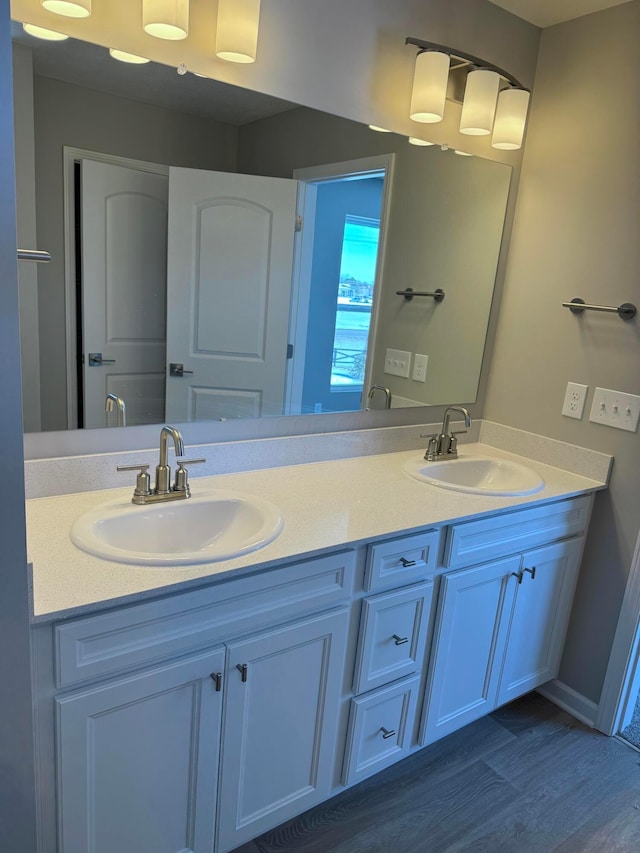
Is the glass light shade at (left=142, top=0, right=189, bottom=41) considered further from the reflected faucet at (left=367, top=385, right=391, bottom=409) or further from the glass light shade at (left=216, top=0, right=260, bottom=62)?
the reflected faucet at (left=367, top=385, right=391, bottom=409)

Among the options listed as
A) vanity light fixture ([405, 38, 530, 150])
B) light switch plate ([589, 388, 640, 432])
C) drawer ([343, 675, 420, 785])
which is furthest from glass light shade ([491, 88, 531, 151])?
drawer ([343, 675, 420, 785])

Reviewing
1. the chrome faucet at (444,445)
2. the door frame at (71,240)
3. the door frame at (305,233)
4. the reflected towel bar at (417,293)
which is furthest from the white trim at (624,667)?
the door frame at (71,240)

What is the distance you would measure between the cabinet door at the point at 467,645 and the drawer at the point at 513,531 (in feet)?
0.15

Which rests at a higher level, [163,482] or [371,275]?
[371,275]

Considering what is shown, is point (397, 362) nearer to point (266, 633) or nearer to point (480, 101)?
point (480, 101)

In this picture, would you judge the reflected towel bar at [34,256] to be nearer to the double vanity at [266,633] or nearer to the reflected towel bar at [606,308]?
the double vanity at [266,633]

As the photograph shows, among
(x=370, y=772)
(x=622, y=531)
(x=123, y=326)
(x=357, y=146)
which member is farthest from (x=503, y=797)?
(x=357, y=146)

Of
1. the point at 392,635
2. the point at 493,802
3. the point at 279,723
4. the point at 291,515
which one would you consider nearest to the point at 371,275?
the point at 291,515

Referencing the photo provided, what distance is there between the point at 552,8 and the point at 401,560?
1.91 metres

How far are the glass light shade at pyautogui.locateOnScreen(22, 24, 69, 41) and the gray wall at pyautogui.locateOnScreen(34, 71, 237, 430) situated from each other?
3.2 inches

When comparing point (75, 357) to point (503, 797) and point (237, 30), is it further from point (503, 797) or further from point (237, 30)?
point (503, 797)

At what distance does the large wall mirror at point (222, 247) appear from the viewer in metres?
1.45

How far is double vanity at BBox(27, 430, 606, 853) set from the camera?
3.80 feet

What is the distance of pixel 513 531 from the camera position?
186cm
